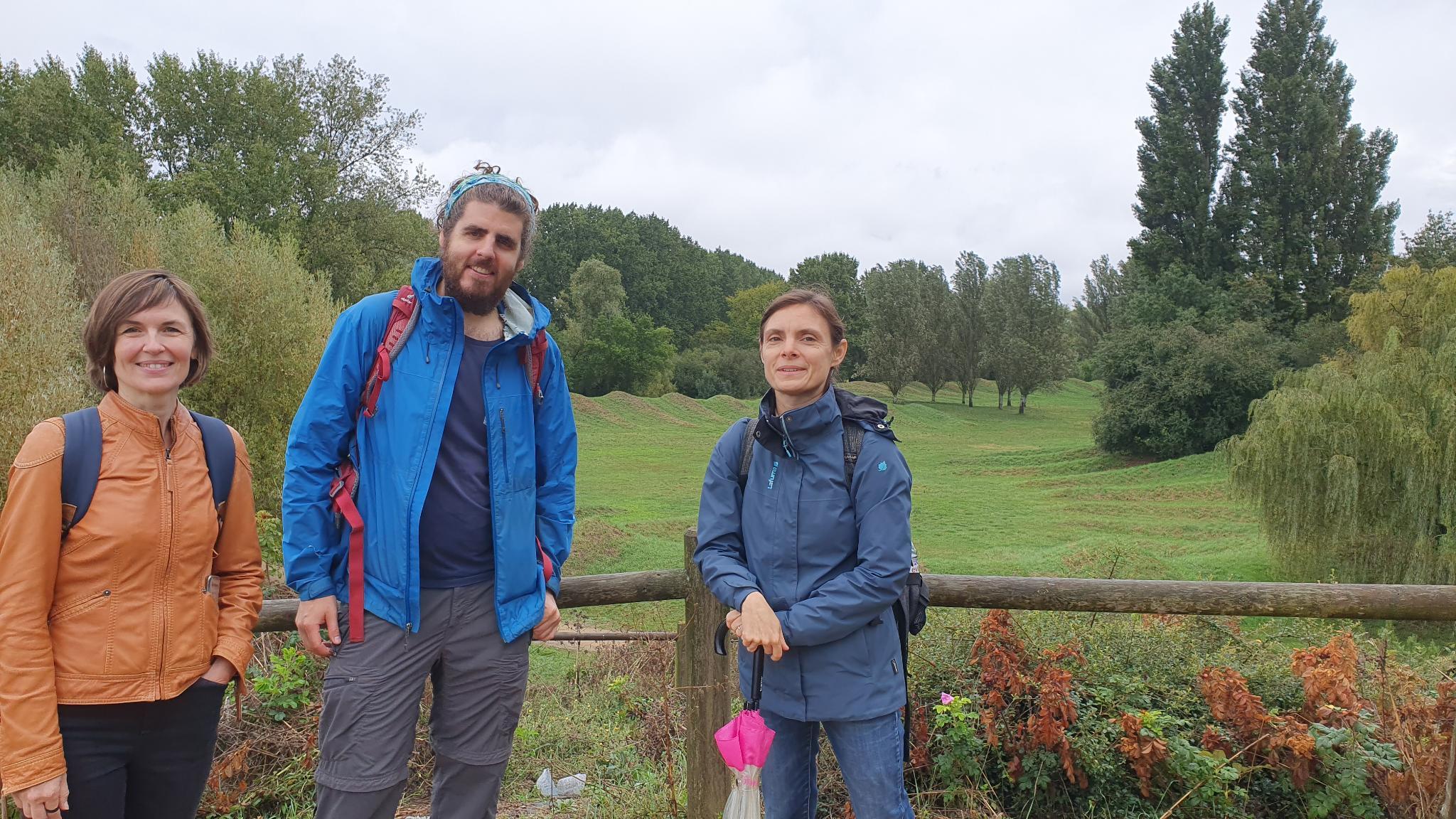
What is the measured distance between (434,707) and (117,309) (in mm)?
1346

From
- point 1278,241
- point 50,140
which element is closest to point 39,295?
point 50,140

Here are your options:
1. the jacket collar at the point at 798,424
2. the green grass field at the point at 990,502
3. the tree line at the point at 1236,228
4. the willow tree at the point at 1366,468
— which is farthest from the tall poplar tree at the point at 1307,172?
the jacket collar at the point at 798,424

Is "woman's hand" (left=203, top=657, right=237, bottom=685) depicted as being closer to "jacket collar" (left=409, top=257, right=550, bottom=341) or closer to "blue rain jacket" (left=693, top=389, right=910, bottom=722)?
"jacket collar" (left=409, top=257, right=550, bottom=341)

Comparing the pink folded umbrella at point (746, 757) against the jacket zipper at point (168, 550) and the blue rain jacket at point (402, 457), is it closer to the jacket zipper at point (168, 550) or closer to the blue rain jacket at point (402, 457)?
the blue rain jacket at point (402, 457)

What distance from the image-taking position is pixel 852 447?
2.66 meters

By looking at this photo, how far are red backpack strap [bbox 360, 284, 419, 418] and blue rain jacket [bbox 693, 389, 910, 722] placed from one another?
917mm

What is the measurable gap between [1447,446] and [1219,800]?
37.5 ft

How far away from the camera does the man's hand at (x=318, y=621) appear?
2395mm

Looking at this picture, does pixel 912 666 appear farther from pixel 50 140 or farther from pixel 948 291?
pixel 948 291

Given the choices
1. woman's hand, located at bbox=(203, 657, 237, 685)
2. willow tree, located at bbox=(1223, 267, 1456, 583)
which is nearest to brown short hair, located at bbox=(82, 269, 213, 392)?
woman's hand, located at bbox=(203, 657, 237, 685)

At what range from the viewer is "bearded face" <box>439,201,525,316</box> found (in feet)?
8.61

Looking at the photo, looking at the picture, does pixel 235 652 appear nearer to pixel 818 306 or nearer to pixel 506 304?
pixel 506 304

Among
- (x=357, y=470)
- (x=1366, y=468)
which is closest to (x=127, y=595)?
(x=357, y=470)

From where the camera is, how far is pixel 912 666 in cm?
396
